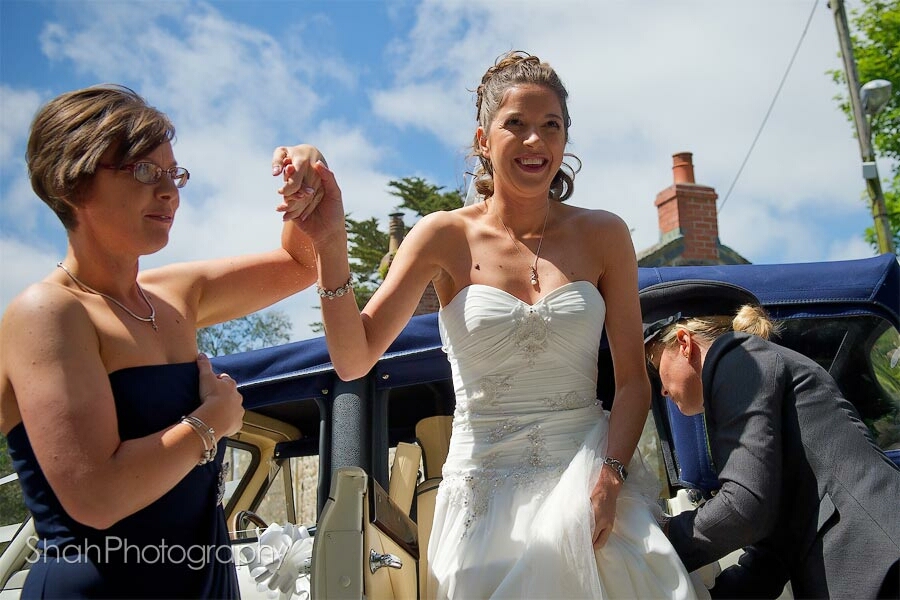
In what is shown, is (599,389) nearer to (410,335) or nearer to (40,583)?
(410,335)

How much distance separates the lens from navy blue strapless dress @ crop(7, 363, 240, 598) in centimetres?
192

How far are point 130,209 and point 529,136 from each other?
1.43 metres

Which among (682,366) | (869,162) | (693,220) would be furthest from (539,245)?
(693,220)

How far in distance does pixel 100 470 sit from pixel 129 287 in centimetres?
52

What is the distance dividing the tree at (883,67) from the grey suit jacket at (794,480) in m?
20.2

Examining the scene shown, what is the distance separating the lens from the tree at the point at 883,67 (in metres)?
21.0

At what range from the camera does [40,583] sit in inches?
74.7

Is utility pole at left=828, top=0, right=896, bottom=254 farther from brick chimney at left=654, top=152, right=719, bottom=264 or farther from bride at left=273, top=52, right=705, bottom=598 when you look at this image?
bride at left=273, top=52, right=705, bottom=598

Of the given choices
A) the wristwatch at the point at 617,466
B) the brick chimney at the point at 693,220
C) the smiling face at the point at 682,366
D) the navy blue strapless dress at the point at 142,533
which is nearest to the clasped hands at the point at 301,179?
the navy blue strapless dress at the point at 142,533

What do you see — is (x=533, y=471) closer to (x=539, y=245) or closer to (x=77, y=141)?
(x=539, y=245)

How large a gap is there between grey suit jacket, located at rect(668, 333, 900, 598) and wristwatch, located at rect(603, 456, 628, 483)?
0.25 meters

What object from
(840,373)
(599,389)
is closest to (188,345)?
(599,389)

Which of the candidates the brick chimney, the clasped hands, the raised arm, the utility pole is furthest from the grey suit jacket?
the brick chimney

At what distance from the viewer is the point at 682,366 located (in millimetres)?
3105
